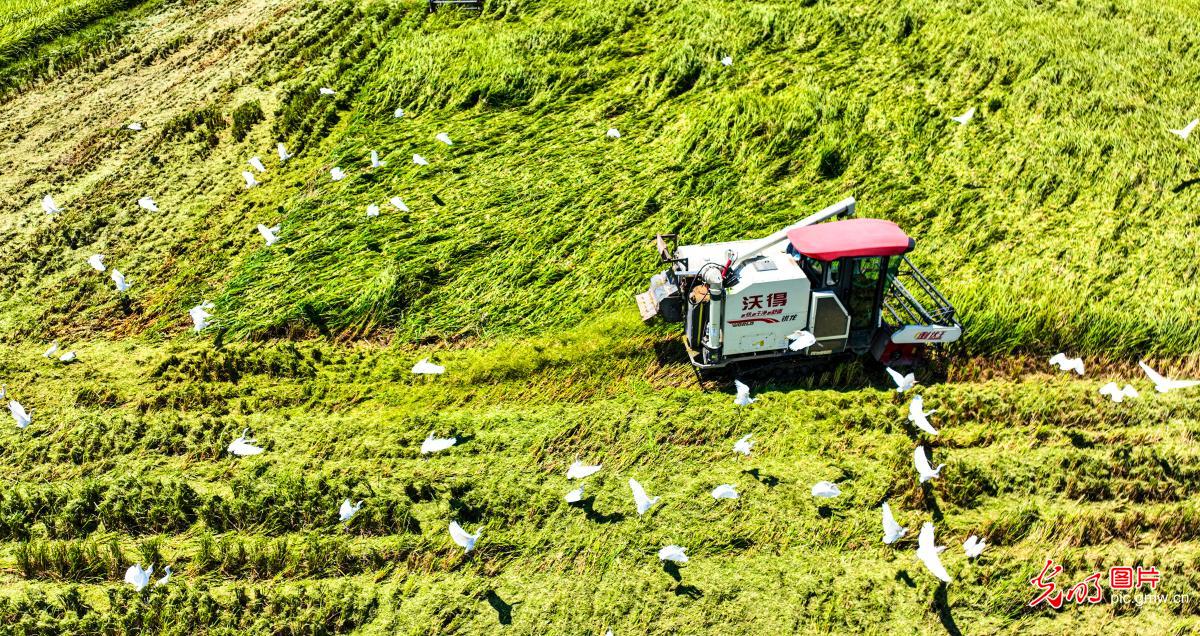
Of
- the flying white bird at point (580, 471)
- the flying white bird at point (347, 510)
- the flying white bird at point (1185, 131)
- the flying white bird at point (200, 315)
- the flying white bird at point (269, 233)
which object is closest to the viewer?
the flying white bird at point (347, 510)

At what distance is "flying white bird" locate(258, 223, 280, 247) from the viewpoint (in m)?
10.9

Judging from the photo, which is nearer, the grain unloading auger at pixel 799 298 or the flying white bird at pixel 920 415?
the flying white bird at pixel 920 415

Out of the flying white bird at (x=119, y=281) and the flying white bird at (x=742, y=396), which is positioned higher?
the flying white bird at (x=119, y=281)

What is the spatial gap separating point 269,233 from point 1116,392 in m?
11.1

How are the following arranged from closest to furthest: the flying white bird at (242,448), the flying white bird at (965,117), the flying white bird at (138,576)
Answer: the flying white bird at (138,576) → the flying white bird at (242,448) → the flying white bird at (965,117)

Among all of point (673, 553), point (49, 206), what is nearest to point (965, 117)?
point (673, 553)

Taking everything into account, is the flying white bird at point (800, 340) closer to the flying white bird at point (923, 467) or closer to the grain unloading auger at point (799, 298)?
the grain unloading auger at point (799, 298)

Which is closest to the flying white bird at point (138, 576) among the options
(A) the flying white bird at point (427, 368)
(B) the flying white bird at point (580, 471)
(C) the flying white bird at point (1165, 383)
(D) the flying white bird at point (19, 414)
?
(D) the flying white bird at point (19, 414)

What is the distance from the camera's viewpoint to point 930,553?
6637 mm

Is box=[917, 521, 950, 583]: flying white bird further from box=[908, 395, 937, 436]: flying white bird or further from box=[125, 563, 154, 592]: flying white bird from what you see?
box=[125, 563, 154, 592]: flying white bird

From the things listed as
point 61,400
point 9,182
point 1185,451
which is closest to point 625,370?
point 1185,451

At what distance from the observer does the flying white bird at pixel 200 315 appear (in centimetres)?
966

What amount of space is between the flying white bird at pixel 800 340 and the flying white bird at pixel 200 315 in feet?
24.4

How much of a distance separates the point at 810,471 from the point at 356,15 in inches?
550
